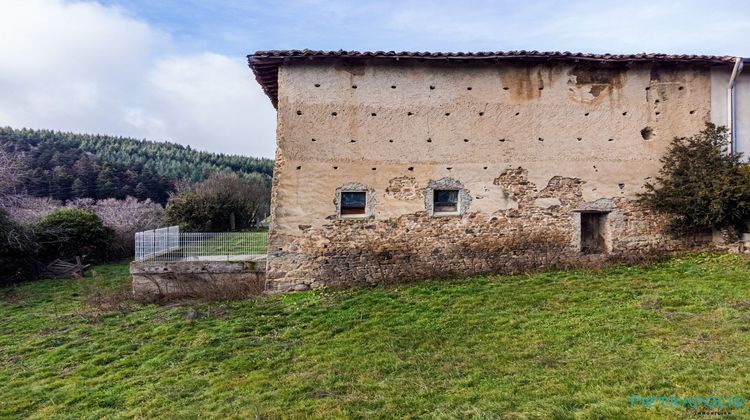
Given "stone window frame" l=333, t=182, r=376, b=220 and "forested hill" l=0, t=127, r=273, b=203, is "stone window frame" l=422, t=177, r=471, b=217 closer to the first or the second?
"stone window frame" l=333, t=182, r=376, b=220

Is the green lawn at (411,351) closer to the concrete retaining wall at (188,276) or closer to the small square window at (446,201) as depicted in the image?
the concrete retaining wall at (188,276)

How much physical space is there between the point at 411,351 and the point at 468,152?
18.8ft

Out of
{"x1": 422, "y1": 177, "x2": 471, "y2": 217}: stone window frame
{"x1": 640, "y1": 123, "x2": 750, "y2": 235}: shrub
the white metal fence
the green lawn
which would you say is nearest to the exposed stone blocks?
{"x1": 422, "y1": 177, "x2": 471, "y2": 217}: stone window frame

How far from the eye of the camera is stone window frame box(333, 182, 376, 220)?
9.48 m

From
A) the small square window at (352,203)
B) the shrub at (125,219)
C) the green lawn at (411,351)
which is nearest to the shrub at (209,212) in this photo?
the shrub at (125,219)

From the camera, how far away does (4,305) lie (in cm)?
1058

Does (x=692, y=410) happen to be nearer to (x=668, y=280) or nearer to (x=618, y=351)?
(x=618, y=351)

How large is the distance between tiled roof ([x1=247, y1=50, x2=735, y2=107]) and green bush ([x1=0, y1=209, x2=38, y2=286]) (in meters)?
11.4

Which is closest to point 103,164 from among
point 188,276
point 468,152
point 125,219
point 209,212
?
point 125,219

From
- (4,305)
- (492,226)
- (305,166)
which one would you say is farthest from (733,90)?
(4,305)

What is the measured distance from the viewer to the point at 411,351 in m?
5.54

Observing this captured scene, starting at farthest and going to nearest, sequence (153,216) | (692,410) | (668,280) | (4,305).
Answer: (153,216) < (4,305) < (668,280) < (692,410)

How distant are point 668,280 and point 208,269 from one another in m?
10.2

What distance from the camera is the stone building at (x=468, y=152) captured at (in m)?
9.45
